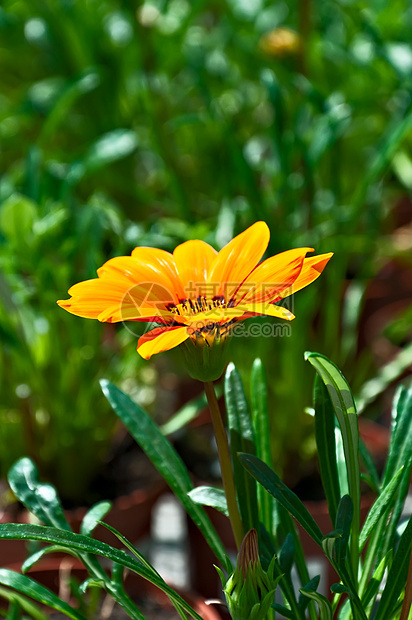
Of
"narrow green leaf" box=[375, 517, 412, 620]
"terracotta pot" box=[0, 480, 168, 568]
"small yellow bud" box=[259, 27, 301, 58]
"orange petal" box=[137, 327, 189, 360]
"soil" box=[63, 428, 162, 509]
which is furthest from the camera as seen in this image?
"small yellow bud" box=[259, 27, 301, 58]

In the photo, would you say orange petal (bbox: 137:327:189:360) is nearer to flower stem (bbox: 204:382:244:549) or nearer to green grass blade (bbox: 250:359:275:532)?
flower stem (bbox: 204:382:244:549)

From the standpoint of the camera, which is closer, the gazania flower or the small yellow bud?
the gazania flower

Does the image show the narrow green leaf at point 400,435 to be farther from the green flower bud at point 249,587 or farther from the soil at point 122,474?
the soil at point 122,474

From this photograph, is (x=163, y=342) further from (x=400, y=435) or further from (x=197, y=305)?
(x=400, y=435)

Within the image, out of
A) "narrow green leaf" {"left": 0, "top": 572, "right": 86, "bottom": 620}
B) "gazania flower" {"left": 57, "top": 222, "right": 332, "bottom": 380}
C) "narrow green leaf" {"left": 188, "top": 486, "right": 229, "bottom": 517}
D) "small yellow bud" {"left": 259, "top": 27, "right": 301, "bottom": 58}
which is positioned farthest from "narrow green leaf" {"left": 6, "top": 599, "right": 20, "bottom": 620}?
"small yellow bud" {"left": 259, "top": 27, "right": 301, "bottom": 58}

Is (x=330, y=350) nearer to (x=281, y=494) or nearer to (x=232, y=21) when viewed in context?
(x=281, y=494)

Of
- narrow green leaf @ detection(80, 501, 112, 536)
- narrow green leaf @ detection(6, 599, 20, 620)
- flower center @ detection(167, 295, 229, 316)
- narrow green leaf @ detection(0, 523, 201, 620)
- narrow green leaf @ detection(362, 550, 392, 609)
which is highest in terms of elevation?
flower center @ detection(167, 295, 229, 316)

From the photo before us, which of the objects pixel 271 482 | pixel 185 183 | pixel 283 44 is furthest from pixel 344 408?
pixel 185 183

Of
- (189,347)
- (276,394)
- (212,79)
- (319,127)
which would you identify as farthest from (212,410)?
(212,79)
